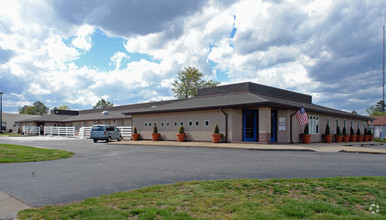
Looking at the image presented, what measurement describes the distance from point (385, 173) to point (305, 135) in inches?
574

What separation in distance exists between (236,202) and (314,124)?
74.9ft

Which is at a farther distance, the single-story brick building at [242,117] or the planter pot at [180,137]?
the planter pot at [180,137]

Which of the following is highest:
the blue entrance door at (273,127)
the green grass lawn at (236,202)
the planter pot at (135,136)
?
the blue entrance door at (273,127)

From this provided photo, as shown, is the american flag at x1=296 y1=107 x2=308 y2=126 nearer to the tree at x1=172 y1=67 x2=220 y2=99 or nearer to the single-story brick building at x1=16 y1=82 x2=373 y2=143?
the single-story brick building at x1=16 y1=82 x2=373 y2=143

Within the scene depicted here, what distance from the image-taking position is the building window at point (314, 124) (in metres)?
24.5

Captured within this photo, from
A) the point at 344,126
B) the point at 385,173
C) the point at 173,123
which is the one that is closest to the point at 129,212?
the point at 385,173

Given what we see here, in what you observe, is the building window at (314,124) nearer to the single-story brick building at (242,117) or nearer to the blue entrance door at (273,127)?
the single-story brick building at (242,117)

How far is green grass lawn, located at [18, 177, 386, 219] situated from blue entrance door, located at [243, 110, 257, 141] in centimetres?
1587

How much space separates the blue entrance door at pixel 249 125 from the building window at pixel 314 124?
5.87 metres

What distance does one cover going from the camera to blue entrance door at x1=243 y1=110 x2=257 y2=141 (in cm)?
2227

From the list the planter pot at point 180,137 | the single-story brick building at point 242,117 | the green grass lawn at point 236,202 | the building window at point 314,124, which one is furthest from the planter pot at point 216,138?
the green grass lawn at point 236,202

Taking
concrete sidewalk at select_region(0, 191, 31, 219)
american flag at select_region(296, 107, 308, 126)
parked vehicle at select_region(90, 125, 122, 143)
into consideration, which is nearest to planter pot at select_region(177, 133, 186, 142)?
parked vehicle at select_region(90, 125, 122, 143)

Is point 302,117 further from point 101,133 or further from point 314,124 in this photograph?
point 101,133

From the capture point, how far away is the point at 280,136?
22.0 meters
